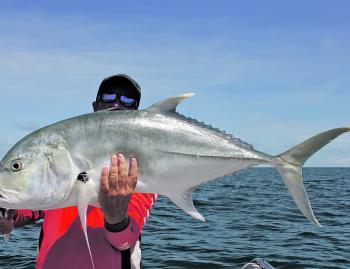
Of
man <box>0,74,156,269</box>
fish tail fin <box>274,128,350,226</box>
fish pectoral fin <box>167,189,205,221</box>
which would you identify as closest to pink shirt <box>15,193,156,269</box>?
man <box>0,74,156,269</box>

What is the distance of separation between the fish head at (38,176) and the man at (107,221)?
11.7 inches

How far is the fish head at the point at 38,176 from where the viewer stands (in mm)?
3342

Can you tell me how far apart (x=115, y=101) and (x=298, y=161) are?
1.90 m

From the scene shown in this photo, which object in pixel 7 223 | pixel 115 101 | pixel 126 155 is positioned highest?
pixel 115 101

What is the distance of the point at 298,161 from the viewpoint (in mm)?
3879

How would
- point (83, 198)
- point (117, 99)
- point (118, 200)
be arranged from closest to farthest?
point (83, 198) → point (118, 200) → point (117, 99)

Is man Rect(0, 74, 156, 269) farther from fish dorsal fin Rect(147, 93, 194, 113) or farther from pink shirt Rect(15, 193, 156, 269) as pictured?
fish dorsal fin Rect(147, 93, 194, 113)

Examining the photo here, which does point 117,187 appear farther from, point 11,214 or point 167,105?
point 11,214

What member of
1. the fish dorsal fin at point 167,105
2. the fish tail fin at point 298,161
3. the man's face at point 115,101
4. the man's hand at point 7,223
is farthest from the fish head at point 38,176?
the fish tail fin at point 298,161

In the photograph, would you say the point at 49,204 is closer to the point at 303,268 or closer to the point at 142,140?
the point at 142,140

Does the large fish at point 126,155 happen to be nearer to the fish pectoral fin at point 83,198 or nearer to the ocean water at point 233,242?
the fish pectoral fin at point 83,198

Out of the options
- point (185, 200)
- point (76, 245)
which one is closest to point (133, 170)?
point (185, 200)

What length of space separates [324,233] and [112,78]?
12.6m

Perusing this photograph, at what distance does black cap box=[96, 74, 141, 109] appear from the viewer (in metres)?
4.62
